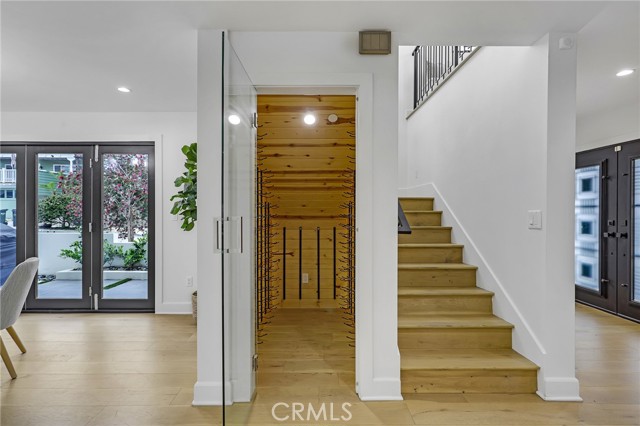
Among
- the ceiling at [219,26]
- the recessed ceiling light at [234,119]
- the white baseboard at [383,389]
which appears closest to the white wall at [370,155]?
the white baseboard at [383,389]

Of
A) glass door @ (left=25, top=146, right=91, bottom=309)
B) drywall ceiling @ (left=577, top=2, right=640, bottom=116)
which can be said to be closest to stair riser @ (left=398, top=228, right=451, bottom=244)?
drywall ceiling @ (left=577, top=2, right=640, bottom=116)

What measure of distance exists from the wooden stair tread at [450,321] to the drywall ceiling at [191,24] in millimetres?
1925

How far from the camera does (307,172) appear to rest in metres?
3.75

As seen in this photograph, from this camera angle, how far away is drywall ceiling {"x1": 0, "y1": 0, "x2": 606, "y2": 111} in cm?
192

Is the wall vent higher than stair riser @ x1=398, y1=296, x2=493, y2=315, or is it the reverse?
the wall vent

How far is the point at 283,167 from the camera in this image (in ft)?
12.1

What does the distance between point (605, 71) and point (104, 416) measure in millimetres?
4493

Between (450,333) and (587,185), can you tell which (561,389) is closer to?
(450,333)

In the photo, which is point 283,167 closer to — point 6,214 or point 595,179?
point 6,214

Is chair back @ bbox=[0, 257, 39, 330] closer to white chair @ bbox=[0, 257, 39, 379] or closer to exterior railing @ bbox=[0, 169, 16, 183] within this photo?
white chair @ bbox=[0, 257, 39, 379]

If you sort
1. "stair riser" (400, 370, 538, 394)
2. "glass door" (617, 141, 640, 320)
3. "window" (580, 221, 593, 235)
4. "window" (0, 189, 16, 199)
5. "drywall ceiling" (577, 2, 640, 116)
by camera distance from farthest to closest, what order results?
"window" (580, 221, 593, 235), "window" (0, 189, 16, 199), "glass door" (617, 141, 640, 320), "stair riser" (400, 370, 538, 394), "drywall ceiling" (577, 2, 640, 116)

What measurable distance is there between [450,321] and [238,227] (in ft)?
5.68

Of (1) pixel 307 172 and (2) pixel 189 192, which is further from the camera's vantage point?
(1) pixel 307 172

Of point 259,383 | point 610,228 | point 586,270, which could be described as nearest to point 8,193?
point 259,383
